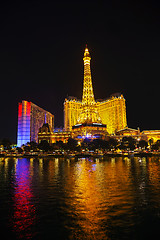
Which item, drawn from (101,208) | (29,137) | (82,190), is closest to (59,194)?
(82,190)

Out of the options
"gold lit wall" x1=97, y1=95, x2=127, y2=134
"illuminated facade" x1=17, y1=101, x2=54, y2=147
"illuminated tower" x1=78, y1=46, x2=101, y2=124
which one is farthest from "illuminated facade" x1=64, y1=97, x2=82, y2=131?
"illuminated facade" x1=17, y1=101, x2=54, y2=147

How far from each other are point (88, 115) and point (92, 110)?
3.51 meters

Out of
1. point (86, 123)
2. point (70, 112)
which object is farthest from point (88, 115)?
point (70, 112)

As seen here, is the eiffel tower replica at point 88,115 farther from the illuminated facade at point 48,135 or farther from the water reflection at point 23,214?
the water reflection at point 23,214

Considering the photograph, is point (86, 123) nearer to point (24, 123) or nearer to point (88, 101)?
point (88, 101)

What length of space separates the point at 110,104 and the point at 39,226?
121810 millimetres

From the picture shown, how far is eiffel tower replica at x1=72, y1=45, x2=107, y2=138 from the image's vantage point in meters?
102

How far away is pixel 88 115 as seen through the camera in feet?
345

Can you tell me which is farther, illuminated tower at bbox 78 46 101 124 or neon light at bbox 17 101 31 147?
neon light at bbox 17 101 31 147

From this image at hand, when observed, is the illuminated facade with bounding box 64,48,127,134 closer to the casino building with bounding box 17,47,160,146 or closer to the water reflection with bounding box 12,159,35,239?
the casino building with bounding box 17,47,160,146

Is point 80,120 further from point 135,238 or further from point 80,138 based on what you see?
point 135,238

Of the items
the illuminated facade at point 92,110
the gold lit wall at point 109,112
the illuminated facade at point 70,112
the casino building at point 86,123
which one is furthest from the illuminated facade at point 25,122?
the gold lit wall at point 109,112

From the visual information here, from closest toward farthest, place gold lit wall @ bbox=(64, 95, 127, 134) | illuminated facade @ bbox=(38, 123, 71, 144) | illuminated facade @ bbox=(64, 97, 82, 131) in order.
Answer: illuminated facade @ bbox=(38, 123, 71, 144) < gold lit wall @ bbox=(64, 95, 127, 134) < illuminated facade @ bbox=(64, 97, 82, 131)

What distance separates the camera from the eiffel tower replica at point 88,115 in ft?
335
